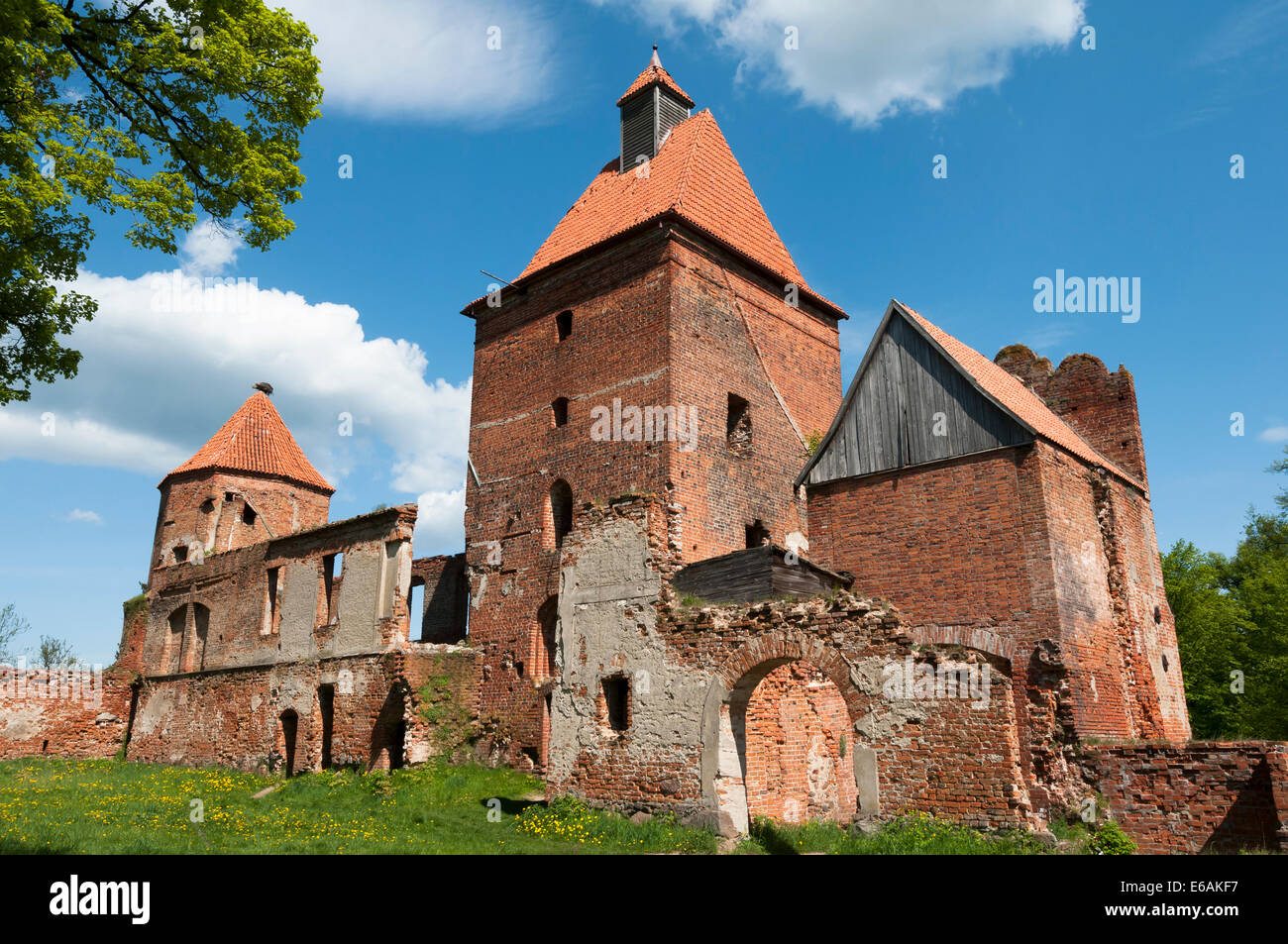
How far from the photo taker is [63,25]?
7953 millimetres

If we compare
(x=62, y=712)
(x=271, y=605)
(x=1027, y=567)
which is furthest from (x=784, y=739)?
(x=62, y=712)

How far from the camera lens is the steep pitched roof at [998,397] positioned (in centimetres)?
1432

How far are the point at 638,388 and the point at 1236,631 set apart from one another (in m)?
21.3

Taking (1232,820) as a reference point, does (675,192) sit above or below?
above

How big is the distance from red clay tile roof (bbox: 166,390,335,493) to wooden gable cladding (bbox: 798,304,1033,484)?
21.3 m

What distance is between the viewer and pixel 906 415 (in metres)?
15.2

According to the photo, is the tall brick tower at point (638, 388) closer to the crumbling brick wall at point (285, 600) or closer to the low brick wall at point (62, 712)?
the crumbling brick wall at point (285, 600)

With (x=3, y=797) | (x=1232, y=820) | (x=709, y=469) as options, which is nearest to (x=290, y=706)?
(x=3, y=797)

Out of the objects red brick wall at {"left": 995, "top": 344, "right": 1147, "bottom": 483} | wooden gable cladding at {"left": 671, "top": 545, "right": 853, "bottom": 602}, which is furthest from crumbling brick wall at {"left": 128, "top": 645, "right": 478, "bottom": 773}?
red brick wall at {"left": 995, "top": 344, "right": 1147, "bottom": 483}

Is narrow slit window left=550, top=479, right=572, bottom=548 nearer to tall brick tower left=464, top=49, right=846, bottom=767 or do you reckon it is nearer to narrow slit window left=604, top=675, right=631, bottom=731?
tall brick tower left=464, top=49, right=846, bottom=767

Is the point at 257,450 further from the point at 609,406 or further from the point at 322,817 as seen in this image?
the point at 322,817

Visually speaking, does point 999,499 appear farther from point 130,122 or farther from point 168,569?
point 168,569

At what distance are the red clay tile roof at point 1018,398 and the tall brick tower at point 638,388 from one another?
4397 mm
